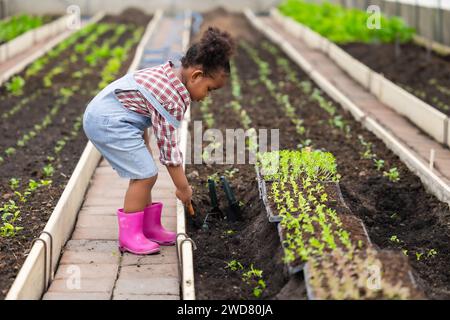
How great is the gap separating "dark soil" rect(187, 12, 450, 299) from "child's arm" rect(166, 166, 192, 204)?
39cm

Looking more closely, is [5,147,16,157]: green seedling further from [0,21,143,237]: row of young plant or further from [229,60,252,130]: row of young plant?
[229,60,252,130]: row of young plant

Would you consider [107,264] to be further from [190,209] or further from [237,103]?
[237,103]

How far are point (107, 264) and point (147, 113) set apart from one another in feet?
3.29

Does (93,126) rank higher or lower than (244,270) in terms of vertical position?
higher

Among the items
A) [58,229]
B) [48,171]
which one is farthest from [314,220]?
[48,171]

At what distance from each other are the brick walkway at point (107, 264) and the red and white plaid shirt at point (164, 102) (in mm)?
681

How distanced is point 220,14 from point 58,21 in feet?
17.6

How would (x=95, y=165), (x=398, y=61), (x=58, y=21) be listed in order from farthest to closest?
(x=58, y=21) < (x=398, y=61) < (x=95, y=165)

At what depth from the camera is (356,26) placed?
49.1 ft

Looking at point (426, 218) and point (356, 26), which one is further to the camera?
point (356, 26)

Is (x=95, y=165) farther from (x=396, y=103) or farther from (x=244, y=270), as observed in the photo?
(x=396, y=103)

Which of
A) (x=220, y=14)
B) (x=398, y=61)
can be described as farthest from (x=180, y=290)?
(x=220, y=14)

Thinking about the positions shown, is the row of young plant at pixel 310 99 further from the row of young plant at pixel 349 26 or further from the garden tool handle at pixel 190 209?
the garden tool handle at pixel 190 209

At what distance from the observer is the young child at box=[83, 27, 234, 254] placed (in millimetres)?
4539
